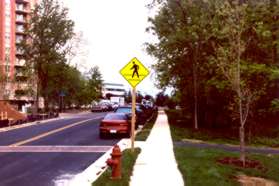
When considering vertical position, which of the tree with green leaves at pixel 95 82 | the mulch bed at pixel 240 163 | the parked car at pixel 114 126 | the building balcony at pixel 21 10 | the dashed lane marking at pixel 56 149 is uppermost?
the building balcony at pixel 21 10

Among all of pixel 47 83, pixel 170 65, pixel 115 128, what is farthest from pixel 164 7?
pixel 47 83

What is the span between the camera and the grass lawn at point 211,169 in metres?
13.8

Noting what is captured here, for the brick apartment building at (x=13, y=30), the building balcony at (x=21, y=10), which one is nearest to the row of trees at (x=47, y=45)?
the brick apartment building at (x=13, y=30)

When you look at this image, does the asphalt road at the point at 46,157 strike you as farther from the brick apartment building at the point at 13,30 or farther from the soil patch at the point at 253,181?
the brick apartment building at the point at 13,30

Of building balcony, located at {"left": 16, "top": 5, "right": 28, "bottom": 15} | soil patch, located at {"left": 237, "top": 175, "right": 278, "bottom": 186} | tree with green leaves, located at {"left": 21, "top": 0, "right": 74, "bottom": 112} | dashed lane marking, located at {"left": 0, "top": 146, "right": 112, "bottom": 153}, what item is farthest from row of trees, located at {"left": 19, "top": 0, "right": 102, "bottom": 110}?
soil patch, located at {"left": 237, "top": 175, "right": 278, "bottom": 186}

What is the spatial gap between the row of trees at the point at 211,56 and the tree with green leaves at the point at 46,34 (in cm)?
2885

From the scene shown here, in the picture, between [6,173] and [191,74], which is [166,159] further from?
[191,74]

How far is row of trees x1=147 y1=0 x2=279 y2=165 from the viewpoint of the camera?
32906 mm

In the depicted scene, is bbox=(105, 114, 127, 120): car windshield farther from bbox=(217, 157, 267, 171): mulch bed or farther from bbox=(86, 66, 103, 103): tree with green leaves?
bbox=(86, 66, 103, 103): tree with green leaves

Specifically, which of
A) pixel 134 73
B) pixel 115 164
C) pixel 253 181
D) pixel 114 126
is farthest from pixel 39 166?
pixel 114 126

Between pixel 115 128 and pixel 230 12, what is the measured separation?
1249cm

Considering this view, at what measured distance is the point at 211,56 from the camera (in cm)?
2891

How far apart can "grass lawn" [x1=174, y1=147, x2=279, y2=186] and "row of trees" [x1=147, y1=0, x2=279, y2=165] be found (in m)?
9.06

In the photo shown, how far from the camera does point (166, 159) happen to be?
1870 cm
